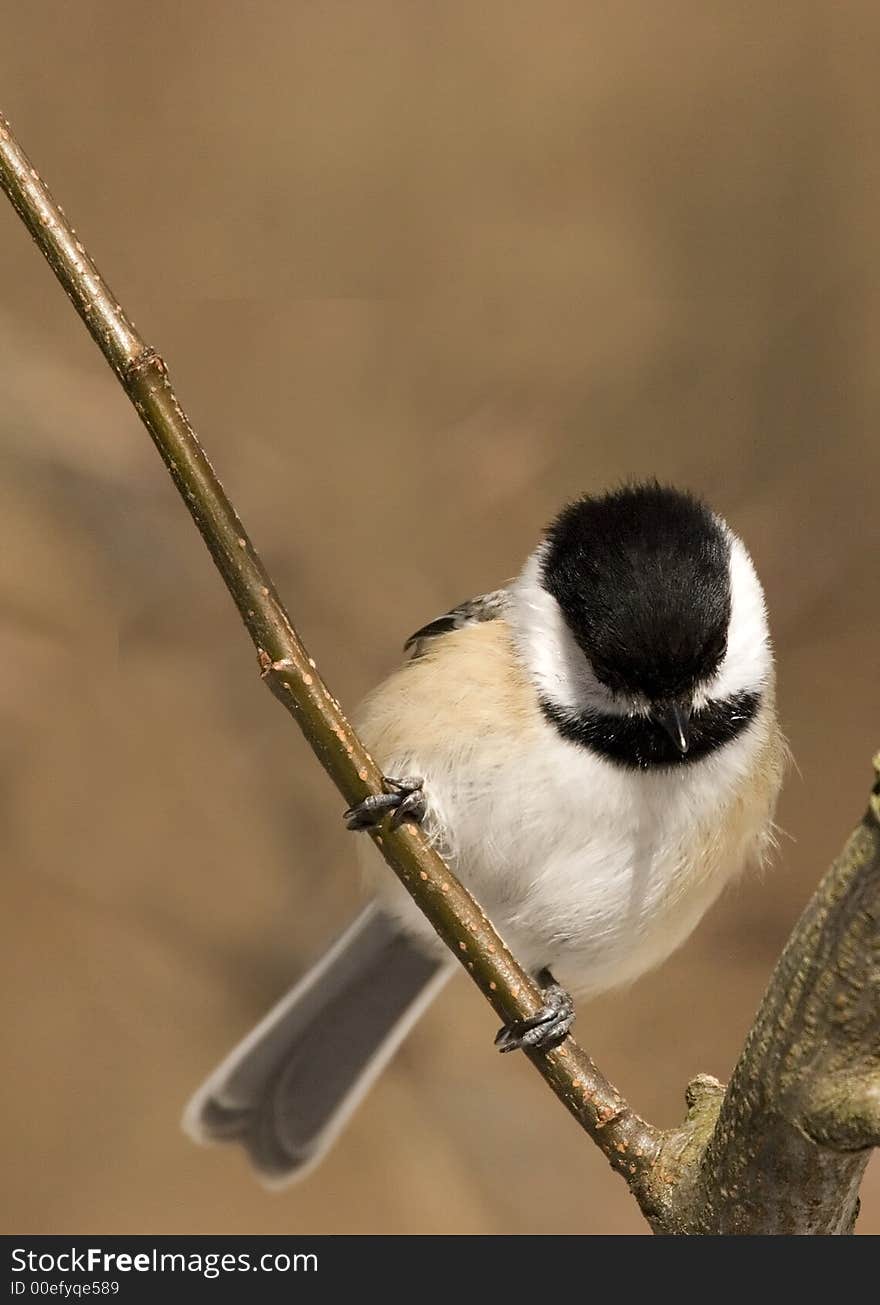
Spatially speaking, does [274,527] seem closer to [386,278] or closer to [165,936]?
[386,278]

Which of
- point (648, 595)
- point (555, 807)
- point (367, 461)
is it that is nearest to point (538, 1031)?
point (555, 807)

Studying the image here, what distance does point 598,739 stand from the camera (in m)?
1.89

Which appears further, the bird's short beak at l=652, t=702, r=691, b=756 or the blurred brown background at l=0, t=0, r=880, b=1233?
the blurred brown background at l=0, t=0, r=880, b=1233

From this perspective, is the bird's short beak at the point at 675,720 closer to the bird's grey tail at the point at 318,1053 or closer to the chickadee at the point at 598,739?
the chickadee at the point at 598,739

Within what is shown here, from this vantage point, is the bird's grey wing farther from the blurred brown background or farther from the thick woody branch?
the thick woody branch

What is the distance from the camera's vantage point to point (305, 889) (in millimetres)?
2914

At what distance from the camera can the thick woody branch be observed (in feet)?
4.25

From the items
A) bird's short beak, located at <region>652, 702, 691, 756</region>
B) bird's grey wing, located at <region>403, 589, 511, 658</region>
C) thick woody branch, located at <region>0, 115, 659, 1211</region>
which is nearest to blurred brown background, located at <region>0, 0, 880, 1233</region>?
bird's grey wing, located at <region>403, 589, 511, 658</region>

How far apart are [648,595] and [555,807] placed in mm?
345

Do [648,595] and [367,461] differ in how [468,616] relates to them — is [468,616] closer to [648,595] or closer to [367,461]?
[648,595]

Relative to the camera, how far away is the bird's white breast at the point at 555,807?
1.93m

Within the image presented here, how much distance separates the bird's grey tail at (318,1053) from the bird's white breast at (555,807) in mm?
419

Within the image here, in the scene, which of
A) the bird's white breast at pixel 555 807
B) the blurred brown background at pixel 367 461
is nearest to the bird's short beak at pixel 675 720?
the bird's white breast at pixel 555 807

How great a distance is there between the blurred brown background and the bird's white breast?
835mm
